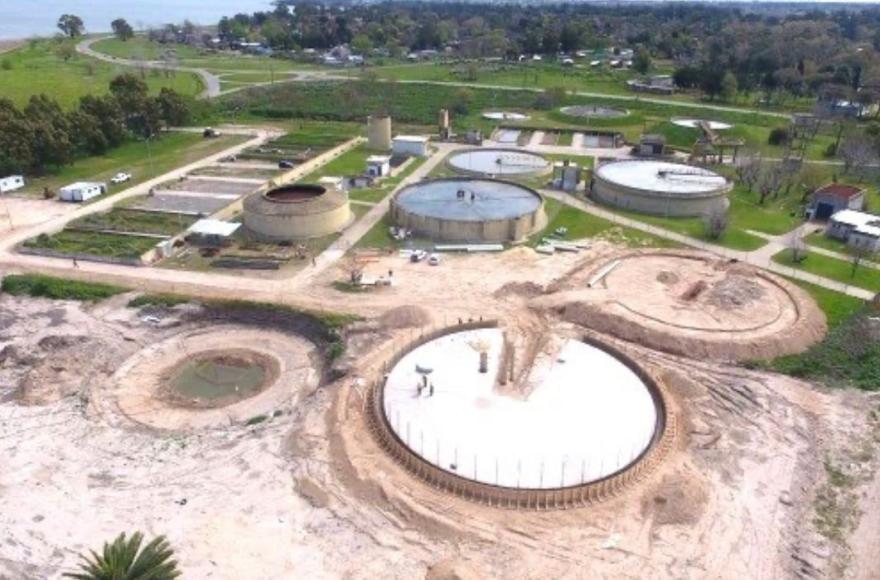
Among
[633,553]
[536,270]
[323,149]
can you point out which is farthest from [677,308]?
[323,149]

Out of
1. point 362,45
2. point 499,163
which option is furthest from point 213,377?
point 362,45

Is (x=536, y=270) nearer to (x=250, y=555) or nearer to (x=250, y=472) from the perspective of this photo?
(x=250, y=472)

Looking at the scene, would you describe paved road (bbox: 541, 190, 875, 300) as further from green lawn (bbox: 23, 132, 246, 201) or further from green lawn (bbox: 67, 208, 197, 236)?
green lawn (bbox: 23, 132, 246, 201)

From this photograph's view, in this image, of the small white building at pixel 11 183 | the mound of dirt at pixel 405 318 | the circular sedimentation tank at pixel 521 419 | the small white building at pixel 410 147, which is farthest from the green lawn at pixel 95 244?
the small white building at pixel 410 147

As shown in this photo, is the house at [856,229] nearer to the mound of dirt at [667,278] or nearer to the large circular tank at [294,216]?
the mound of dirt at [667,278]

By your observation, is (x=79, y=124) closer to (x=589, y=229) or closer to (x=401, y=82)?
(x=589, y=229)

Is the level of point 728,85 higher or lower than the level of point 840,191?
higher
